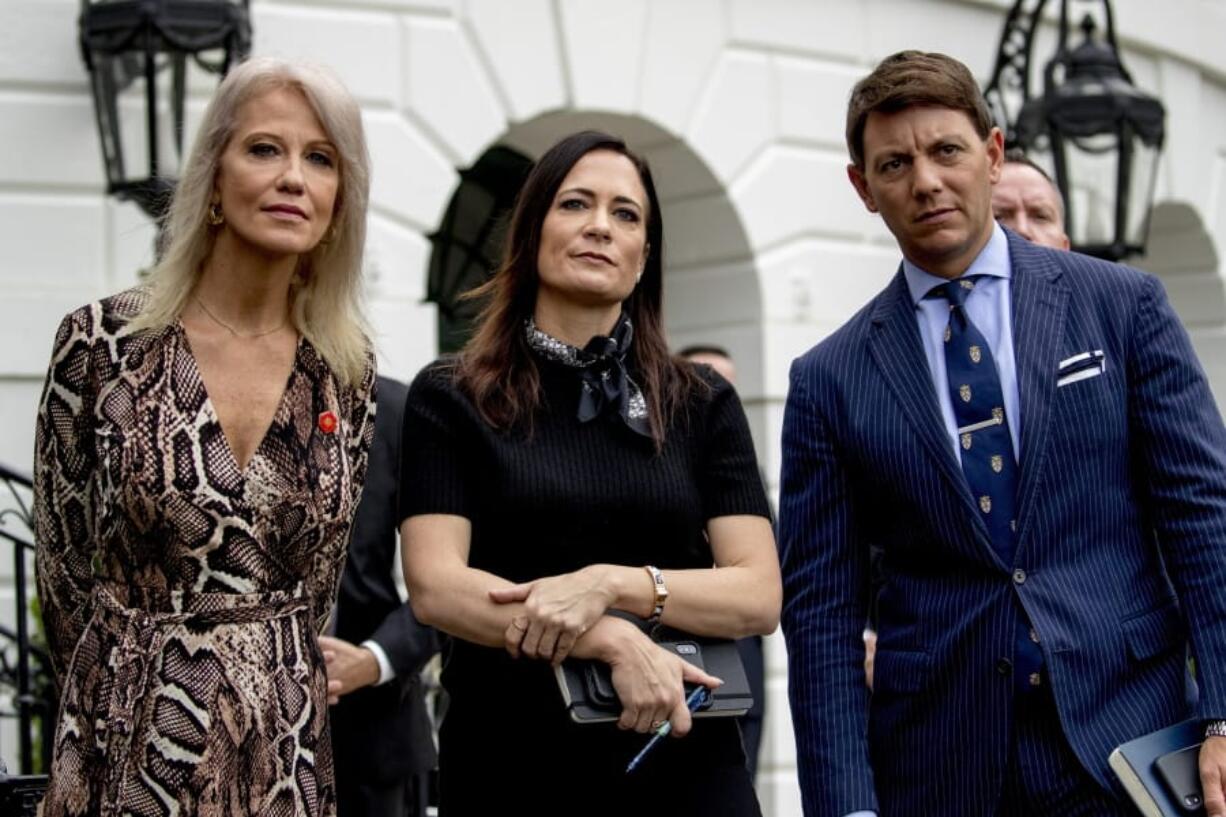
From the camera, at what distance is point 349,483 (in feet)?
12.1

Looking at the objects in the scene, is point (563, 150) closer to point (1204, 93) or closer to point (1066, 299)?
point (1066, 299)

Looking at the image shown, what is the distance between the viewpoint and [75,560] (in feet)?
11.8

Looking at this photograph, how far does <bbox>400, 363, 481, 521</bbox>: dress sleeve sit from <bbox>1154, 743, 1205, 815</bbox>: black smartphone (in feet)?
4.65

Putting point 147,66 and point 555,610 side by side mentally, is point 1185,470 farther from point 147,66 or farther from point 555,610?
point 147,66

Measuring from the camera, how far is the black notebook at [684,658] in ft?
12.0

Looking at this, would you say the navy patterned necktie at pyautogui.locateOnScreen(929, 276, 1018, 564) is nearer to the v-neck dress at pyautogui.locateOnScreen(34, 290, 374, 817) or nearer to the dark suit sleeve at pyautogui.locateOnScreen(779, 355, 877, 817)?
the dark suit sleeve at pyautogui.locateOnScreen(779, 355, 877, 817)

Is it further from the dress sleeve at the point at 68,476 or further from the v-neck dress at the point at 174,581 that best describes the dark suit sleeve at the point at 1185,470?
the dress sleeve at the point at 68,476

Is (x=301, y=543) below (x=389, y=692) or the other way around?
the other way around

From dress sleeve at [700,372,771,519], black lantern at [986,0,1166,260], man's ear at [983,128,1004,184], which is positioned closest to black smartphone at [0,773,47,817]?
dress sleeve at [700,372,771,519]

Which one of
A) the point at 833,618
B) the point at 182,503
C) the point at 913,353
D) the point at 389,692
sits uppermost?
the point at 913,353

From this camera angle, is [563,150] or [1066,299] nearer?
[1066,299]

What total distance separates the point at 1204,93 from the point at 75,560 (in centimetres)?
1168

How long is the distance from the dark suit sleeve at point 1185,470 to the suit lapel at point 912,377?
336mm

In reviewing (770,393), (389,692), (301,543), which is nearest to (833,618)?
(301,543)
